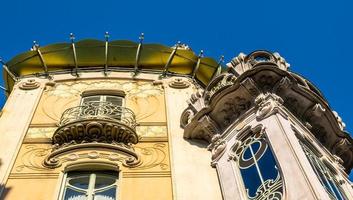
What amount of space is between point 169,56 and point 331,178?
10.2 meters

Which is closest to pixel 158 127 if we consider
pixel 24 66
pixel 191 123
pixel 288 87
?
pixel 191 123

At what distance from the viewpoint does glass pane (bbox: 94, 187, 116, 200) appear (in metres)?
13.5

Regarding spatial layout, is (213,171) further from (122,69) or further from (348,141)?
(122,69)

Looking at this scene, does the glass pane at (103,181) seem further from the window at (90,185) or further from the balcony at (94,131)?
the balcony at (94,131)

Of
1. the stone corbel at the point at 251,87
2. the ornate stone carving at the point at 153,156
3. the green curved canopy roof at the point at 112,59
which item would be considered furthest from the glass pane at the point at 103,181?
the green curved canopy roof at the point at 112,59

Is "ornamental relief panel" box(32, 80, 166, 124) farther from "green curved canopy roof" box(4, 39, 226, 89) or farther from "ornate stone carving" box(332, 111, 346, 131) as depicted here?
"ornate stone carving" box(332, 111, 346, 131)

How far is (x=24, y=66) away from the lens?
21641mm

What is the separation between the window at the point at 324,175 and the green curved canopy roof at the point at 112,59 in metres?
8.55

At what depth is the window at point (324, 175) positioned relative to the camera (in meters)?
12.4

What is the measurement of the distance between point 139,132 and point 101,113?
4.70 feet

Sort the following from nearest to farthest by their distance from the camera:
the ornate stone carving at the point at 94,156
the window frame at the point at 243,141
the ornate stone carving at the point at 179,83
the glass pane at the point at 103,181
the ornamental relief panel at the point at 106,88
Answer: the window frame at the point at 243,141
the glass pane at the point at 103,181
the ornate stone carving at the point at 94,156
the ornamental relief panel at the point at 106,88
the ornate stone carving at the point at 179,83

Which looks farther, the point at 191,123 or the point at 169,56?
the point at 169,56

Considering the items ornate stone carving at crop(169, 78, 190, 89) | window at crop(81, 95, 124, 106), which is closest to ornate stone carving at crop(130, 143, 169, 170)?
window at crop(81, 95, 124, 106)

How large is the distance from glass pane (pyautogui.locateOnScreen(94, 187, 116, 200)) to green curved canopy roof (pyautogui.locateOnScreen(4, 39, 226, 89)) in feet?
27.7
